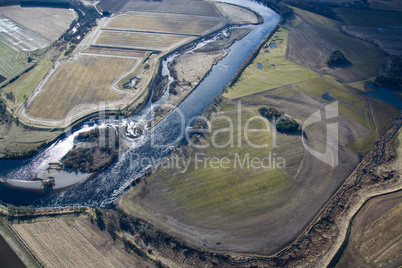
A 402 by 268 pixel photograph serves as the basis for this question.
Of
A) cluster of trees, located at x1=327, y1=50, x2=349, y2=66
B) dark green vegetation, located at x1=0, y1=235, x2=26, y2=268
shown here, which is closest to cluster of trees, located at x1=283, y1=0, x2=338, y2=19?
cluster of trees, located at x1=327, y1=50, x2=349, y2=66

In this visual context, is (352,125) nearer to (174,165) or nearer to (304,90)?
(304,90)

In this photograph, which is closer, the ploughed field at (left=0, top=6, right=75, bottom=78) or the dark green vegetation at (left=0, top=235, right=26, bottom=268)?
the dark green vegetation at (left=0, top=235, right=26, bottom=268)

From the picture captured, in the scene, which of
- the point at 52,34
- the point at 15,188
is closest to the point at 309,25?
the point at 52,34

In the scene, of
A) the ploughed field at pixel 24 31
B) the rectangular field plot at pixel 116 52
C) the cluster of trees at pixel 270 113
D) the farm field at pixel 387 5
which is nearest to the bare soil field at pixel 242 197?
the cluster of trees at pixel 270 113

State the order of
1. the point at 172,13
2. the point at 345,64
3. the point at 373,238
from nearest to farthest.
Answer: the point at 373,238 < the point at 345,64 < the point at 172,13

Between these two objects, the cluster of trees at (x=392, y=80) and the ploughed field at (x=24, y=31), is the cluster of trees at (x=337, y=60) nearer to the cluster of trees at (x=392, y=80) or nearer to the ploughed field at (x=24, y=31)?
the cluster of trees at (x=392, y=80)

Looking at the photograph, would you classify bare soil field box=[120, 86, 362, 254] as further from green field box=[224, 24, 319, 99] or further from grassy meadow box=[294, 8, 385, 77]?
grassy meadow box=[294, 8, 385, 77]
